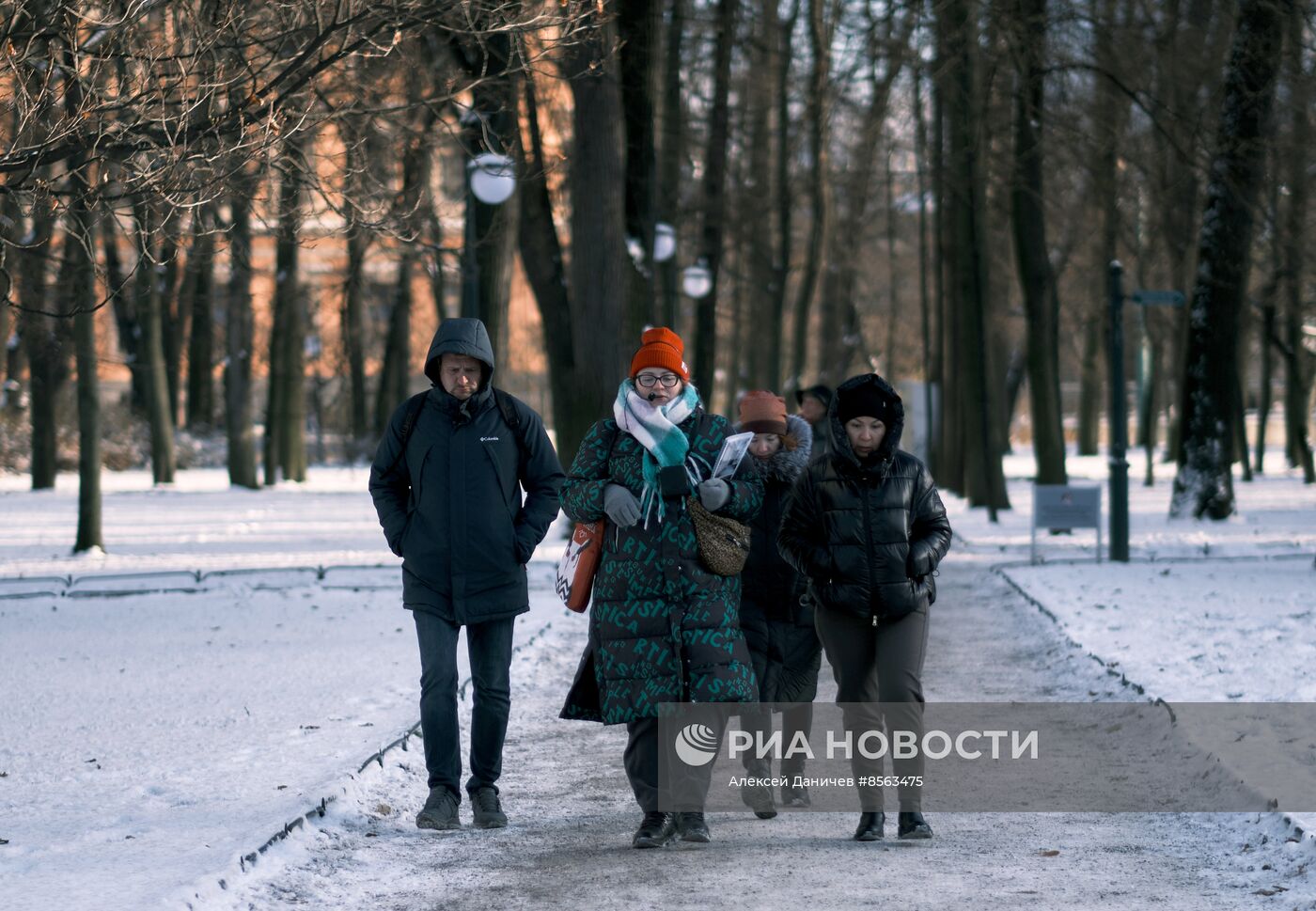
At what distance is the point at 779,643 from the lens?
26.3 feet

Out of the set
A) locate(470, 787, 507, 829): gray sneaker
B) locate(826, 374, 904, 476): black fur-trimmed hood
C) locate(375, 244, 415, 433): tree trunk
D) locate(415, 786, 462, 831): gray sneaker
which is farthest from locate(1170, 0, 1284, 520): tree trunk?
locate(375, 244, 415, 433): tree trunk

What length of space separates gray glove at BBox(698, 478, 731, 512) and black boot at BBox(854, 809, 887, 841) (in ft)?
4.49

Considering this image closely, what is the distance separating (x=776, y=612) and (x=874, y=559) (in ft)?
3.53

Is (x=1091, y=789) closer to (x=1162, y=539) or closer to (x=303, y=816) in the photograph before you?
(x=303, y=816)

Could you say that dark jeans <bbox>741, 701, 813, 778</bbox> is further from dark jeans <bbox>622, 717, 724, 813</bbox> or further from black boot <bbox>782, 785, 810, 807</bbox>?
→ dark jeans <bbox>622, 717, 724, 813</bbox>

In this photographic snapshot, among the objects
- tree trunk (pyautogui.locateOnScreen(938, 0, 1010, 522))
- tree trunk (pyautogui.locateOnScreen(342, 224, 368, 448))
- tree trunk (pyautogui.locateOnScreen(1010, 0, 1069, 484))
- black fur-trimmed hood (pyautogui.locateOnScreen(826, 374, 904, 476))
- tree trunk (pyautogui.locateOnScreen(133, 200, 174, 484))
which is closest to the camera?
black fur-trimmed hood (pyautogui.locateOnScreen(826, 374, 904, 476))

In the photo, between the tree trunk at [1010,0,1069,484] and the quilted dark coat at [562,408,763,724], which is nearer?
the quilted dark coat at [562,408,763,724]

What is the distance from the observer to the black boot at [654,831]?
700 cm

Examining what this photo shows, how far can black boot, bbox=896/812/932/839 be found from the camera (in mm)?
7125

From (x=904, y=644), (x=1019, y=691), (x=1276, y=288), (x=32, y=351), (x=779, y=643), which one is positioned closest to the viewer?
(x=904, y=644)

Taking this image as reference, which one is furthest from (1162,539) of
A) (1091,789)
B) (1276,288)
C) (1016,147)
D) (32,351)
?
(32,351)

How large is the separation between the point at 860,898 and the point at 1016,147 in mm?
20423

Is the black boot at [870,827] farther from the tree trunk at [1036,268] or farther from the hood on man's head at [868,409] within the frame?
the tree trunk at [1036,268]

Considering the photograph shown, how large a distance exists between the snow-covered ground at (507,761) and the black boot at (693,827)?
9 centimetres
